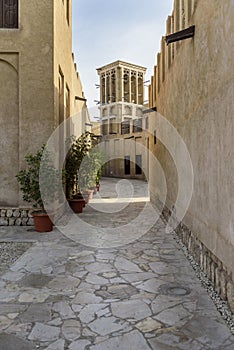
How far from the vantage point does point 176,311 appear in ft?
11.8

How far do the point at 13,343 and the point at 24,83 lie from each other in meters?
6.77

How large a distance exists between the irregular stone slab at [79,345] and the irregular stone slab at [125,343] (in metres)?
0.08

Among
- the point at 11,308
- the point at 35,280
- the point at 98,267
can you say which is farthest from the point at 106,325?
the point at 98,267

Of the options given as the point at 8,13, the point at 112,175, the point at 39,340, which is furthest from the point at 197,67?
the point at 112,175

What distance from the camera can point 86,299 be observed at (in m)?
3.93

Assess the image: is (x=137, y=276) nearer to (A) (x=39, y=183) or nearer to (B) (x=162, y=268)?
(B) (x=162, y=268)

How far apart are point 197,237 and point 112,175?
30739 millimetres

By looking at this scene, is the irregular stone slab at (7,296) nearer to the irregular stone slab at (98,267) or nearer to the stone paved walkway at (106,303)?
the stone paved walkway at (106,303)

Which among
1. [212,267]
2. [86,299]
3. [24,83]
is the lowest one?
[86,299]

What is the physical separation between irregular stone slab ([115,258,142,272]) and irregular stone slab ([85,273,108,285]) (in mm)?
460

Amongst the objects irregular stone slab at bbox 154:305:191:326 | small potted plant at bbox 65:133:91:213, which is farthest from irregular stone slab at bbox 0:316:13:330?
small potted plant at bbox 65:133:91:213

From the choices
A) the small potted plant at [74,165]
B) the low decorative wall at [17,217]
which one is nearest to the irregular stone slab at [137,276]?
the low decorative wall at [17,217]

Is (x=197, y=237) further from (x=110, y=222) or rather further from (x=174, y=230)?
(x=110, y=222)

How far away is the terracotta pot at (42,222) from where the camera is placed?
7.62m
